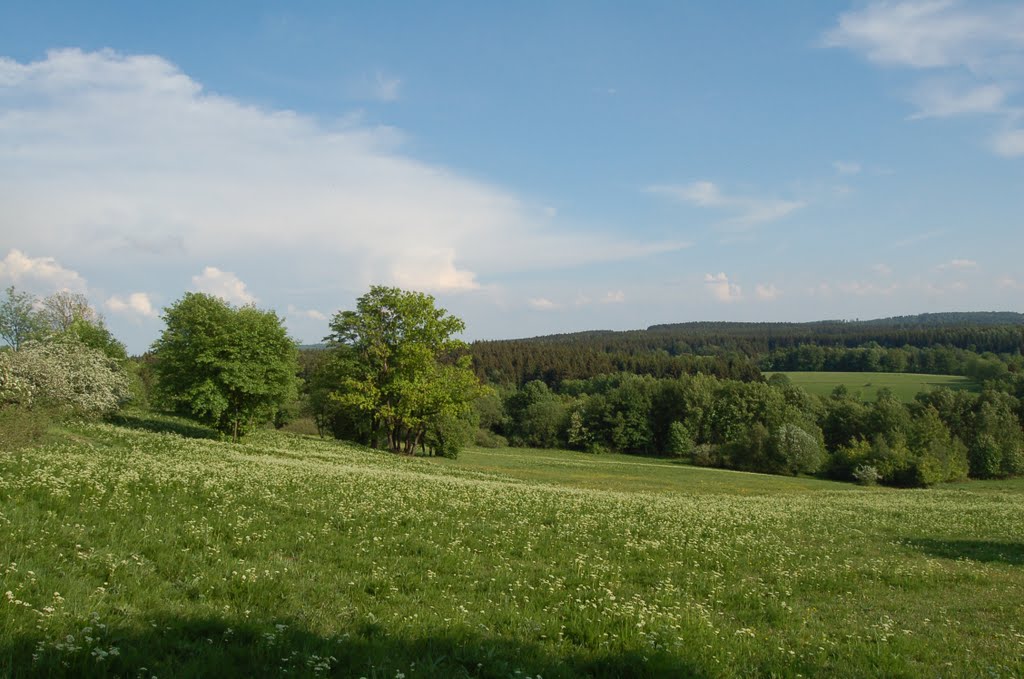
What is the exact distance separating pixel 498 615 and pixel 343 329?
51073 mm

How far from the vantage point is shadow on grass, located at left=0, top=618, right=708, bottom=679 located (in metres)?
5.47

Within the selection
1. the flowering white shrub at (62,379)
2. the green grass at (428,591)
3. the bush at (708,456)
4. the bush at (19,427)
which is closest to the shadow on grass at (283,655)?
the green grass at (428,591)

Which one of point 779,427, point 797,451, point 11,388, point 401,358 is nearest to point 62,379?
point 11,388

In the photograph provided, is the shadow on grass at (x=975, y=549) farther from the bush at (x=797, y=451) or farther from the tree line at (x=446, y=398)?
the bush at (x=797, y=451)

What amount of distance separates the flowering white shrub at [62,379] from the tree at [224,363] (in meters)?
3.42

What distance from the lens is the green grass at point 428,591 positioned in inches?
252

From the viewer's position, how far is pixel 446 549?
1161cm

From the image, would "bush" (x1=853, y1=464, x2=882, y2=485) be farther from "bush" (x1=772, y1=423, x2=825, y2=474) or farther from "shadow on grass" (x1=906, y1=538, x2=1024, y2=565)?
"shadow on grass" (x1=906, y1=538, x2=1024, y2=565)

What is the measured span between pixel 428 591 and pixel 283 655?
311 cm

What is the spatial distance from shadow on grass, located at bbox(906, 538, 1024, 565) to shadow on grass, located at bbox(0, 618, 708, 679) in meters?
15.4

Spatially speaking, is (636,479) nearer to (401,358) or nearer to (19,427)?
(401,358)

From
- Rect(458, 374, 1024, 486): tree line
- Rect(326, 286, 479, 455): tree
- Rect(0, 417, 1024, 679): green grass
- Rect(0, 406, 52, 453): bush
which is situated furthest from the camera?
Rect(458, 374, 1024, 486): tree line

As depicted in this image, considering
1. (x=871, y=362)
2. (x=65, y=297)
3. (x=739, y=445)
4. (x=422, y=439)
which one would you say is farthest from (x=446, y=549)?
(x=871, y=362)

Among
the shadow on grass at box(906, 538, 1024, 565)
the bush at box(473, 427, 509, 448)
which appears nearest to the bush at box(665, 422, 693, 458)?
the bush at box(473, 427, 509, 448)
